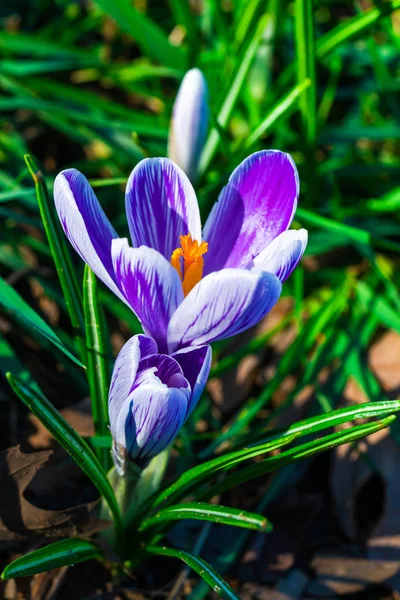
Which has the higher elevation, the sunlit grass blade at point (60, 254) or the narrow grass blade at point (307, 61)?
the narrow grass blade at point (307, 61)

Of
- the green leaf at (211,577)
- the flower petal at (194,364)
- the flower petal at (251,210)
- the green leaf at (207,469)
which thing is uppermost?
the flower petal at (251,210)

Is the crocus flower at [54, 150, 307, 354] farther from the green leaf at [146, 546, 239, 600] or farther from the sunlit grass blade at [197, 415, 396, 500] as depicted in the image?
the green leaf at [146, 546, 239, 600]

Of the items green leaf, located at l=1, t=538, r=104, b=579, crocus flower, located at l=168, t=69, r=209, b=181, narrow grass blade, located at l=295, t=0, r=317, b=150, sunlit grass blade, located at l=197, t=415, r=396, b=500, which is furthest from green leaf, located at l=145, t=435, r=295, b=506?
narrow grass blade, located at l=295, t=0, r=317, b=150

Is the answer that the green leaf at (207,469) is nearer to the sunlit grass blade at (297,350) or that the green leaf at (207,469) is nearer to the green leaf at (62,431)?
the green leaf at (62,431)

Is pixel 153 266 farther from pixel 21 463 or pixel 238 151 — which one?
pixel 238 151

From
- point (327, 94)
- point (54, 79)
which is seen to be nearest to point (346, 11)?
point (327, 94)

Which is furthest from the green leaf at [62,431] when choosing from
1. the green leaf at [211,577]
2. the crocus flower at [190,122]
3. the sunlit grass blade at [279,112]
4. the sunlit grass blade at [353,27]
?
the sunlit grass blade at [353,27]
